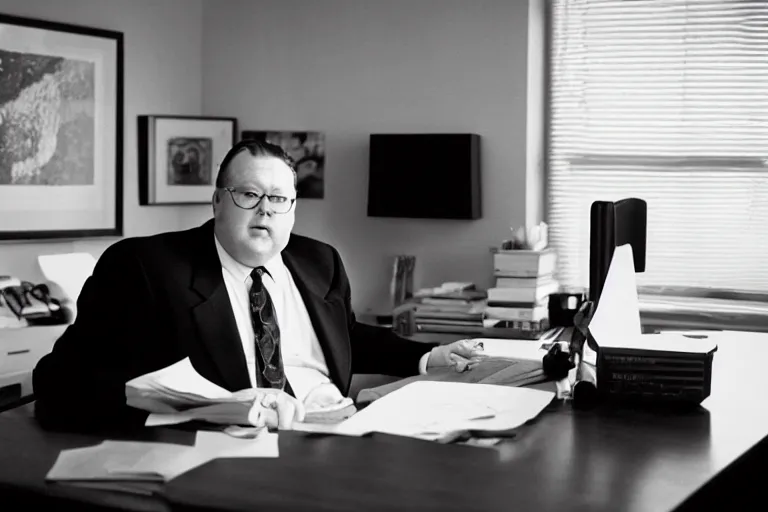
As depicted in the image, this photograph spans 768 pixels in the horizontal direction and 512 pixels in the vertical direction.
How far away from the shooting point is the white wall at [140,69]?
443 centimetres

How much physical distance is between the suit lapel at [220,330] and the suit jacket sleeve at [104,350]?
0.11m

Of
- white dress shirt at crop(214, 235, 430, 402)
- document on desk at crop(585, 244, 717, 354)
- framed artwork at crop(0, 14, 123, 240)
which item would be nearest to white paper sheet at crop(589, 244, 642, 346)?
document on desk at crop(585, 244, 717, 354)

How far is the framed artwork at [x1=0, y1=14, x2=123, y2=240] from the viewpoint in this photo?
4273 mm

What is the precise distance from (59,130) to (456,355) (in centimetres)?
247

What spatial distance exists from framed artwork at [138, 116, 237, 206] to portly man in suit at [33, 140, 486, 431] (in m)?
2.16

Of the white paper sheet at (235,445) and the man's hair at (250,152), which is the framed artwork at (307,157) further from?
the white paper sheet at (235,445)

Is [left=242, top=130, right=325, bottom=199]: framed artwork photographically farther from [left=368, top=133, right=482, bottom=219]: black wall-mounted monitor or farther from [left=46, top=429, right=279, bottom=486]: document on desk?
[left=46, top=429, right=279, bottom=486]: document on desk

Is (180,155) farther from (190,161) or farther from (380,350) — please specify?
(380,350)

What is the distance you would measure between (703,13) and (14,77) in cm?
282

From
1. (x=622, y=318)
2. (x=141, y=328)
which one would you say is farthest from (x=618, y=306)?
(x=141, y=328)

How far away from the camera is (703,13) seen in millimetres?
4535

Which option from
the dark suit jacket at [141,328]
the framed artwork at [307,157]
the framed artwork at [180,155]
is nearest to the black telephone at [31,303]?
the framed artwork at [180,155]

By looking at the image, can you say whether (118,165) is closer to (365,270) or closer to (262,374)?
(365,270)

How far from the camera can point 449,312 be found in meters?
4.50
